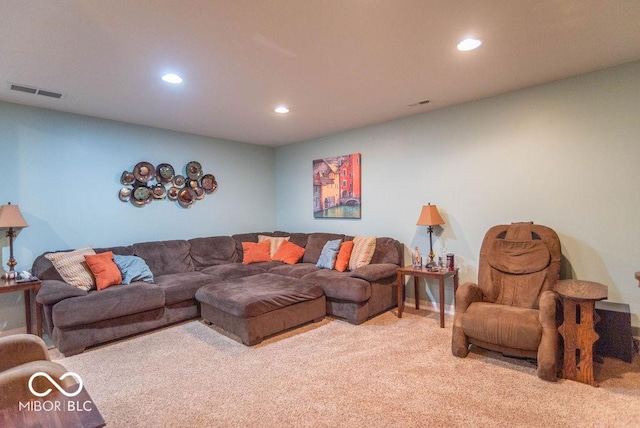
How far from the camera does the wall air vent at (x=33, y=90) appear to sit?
3.02 meters

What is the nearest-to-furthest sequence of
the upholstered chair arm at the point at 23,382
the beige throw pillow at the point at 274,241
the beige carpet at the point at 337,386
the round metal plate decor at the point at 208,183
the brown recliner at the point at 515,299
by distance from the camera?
1. the upholstered chair arm at the point at 23,382
2. the beige carpet at the point at 337,386
3. the brown recliner at the point at 515,299
4. the round metal plate decor at the point at 208,183
5. the beige throw pillow at the point at 274,241

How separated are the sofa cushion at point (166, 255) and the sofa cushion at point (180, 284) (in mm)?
166

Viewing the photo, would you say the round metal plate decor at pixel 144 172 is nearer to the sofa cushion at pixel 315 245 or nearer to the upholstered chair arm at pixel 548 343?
the sofa cushion at pixel 315 245

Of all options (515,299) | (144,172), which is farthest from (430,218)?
(144,172)

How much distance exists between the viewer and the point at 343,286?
359cm

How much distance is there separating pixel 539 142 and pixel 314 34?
2.49 m

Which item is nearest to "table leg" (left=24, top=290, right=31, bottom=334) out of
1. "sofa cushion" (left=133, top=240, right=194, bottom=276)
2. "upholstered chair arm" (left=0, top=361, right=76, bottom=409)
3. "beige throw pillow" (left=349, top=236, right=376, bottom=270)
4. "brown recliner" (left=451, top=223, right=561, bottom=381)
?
"sofa cushion" (left=133, top=240, right=194, bottom=276)

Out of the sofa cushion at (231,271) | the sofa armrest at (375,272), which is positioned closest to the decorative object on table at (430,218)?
the sofa armrest at (375,272)

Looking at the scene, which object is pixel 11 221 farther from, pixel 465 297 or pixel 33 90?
pixel 465 297

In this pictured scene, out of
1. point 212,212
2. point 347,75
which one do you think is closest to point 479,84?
point 347,75

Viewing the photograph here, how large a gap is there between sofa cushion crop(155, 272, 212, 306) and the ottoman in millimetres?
161

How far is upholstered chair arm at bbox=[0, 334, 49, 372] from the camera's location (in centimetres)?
184

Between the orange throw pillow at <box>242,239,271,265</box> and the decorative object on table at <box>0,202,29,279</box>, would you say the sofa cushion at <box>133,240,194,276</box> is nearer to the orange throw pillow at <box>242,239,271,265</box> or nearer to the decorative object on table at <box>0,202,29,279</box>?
the orange throw pillow at <box>242,239,271,265</box>

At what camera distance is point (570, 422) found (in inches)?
73.4
